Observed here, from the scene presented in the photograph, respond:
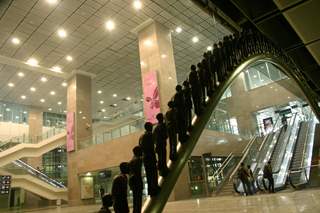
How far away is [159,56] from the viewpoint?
581 inches

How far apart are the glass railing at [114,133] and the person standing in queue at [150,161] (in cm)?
1325

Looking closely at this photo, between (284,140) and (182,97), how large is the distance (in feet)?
44.3

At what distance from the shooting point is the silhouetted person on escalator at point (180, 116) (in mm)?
2160

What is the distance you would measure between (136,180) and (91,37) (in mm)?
15286

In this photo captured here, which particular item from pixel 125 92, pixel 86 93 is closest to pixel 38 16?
pixel 86 93

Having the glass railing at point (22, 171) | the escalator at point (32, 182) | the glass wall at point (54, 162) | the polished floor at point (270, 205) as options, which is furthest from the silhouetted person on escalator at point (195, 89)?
the glass wall at point (54, 162)

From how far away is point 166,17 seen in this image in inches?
579

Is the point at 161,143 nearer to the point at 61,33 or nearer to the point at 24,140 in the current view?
the point at 61,33

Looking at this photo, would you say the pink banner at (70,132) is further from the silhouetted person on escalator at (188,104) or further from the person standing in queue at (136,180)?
the person standing in queue at (136,180)

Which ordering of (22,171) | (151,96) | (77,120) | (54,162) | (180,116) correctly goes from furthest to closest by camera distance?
(54,162) → (77,120) → (22,171) → (151,96) → (180,116)

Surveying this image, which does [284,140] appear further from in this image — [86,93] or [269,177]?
[86,93]

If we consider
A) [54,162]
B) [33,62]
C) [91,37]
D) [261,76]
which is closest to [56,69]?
[33,62]

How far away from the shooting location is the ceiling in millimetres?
13461

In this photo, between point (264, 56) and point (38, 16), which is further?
point (38, 16)
